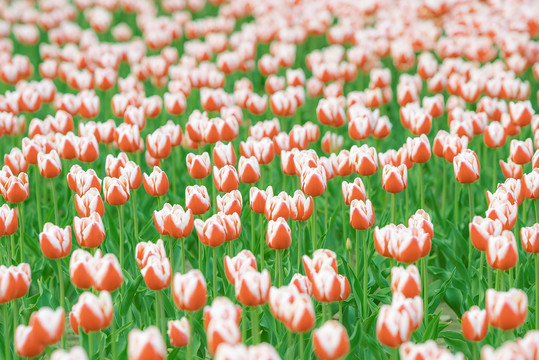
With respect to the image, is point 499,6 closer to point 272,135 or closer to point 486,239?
point 272,135

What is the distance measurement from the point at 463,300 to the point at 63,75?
420 centimetres

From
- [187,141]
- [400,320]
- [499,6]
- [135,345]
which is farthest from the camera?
[499,6]

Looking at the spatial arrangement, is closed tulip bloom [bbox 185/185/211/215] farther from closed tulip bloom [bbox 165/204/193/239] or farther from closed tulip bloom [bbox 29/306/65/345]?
closed tulip bloom [bbox 29/306/65/345]

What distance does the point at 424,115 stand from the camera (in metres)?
4.82

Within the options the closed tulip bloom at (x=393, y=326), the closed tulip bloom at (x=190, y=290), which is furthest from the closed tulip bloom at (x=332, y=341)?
the closed tulip bloom at (x=190, y=290)

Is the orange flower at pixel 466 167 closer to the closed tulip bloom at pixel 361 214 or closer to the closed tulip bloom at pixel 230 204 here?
the closed tulip bloom at pixel 361 214

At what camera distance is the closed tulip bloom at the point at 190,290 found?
2.76 meters

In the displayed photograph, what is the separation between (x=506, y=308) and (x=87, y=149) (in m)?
2.62

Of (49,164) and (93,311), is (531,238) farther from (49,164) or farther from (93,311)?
(49,164)

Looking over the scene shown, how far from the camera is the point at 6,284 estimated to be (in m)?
2.94

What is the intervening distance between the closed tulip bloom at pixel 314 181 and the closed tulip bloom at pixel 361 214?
0.26 metres

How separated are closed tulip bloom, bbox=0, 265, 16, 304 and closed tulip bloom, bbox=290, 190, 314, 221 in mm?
1266

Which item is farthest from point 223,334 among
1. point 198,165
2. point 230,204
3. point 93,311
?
point 198,165

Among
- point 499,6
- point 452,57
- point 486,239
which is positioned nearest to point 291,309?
point 486,239
